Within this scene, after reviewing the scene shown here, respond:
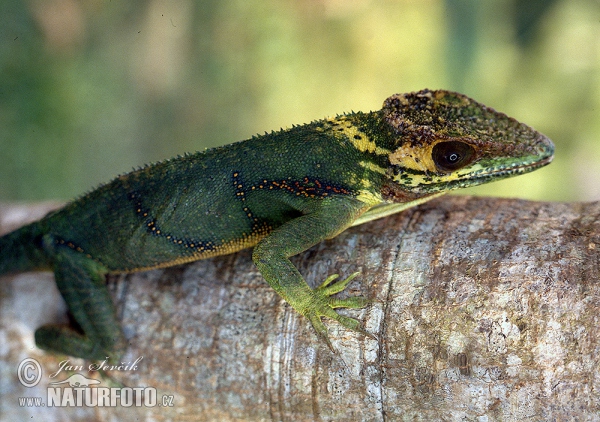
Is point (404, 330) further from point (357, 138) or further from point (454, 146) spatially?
point (357, 138)

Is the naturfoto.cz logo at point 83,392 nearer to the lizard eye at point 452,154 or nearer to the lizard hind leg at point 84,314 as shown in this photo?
the lizard hind leg at point 84,314

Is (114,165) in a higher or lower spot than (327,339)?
higher

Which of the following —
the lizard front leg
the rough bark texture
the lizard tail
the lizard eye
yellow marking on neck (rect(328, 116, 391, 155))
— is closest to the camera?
the rough bark texture

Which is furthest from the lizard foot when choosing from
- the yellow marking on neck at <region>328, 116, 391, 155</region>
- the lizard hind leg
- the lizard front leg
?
the lizard hind leg

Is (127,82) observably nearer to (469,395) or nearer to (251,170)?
(251,170)

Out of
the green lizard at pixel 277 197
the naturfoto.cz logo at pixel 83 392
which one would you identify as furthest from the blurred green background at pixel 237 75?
the naturfoto.cz logo at pixel 83 392

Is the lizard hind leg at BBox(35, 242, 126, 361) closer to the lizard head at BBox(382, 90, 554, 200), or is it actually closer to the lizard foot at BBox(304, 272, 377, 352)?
the lizard foot at BBox(304, 272, 377, 352)

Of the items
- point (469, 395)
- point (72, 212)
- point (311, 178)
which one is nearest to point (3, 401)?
point (72, 212)
